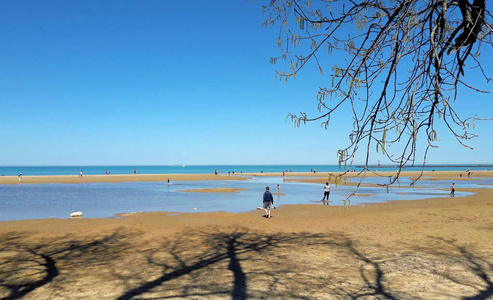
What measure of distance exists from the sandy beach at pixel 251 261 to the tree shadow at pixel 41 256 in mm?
26

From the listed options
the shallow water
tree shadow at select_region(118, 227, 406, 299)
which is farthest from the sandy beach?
the shallow water

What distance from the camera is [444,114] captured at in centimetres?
370

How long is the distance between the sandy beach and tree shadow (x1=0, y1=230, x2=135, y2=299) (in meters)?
0.03

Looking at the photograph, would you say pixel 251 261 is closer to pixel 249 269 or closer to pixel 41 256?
pixel 249 269

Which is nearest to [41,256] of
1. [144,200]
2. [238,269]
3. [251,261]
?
[238,269]

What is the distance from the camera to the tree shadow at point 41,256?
7.94m

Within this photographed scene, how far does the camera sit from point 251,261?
31.6 ft

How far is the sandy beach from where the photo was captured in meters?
7.36

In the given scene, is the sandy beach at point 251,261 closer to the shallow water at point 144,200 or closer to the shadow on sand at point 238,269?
the shadow on sand at point 238,269

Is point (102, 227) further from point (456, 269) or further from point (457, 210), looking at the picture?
point (457, 210)

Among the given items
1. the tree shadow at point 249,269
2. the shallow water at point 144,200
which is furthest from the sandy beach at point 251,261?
the shallow water at point 144,200

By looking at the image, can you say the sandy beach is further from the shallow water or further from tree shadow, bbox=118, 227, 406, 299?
the shallow water

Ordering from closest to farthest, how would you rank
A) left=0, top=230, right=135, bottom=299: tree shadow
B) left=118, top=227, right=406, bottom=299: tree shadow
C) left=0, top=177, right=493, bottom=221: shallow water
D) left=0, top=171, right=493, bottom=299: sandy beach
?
left=118, top=227, right=406, bottom=299: tree shadow, left=0, top=171, right=493, bottom=299: sandy beach, left=0, top=230, right=135, bottom=299: tree shadow, left=0, top=177, right=493, bottom=221: shallow water

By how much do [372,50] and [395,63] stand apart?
445 millimetres
